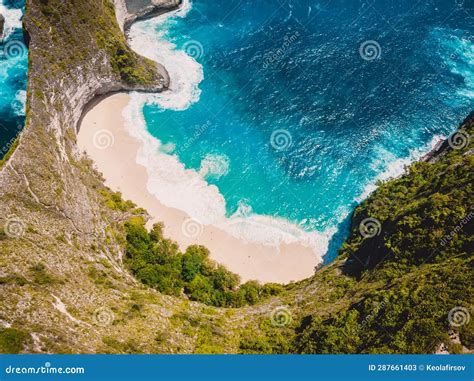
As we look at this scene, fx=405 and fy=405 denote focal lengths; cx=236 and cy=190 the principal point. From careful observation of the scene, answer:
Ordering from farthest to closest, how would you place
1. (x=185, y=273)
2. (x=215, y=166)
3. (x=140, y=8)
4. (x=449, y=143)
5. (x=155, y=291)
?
(x=140, y=8), (x=449, y=143), (x=215, y=166), (x=185, y=273), (x=155, y=291)

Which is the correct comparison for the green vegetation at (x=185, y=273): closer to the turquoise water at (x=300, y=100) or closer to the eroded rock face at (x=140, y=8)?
the turquoise water at (x=300, y=100)

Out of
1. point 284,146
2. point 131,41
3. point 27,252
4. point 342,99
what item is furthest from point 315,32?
point 27,252

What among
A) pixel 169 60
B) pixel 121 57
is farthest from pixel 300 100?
pixel 121 57

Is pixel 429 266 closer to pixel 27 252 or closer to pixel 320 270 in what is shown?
pixel 320 270

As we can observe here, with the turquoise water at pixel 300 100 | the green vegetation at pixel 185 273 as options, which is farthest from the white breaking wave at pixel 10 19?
the green vegetation at pixel 185 273

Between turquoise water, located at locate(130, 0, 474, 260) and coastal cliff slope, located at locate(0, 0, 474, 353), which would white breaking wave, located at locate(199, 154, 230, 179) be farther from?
coastal cliff slope, located at locate(0, 0, 474, 353)

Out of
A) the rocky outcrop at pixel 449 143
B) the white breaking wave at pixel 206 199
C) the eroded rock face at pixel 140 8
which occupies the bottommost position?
the white breaking wave at pixel 206 199

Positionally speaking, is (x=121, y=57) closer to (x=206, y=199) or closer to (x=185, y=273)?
(x=206, y=199)
